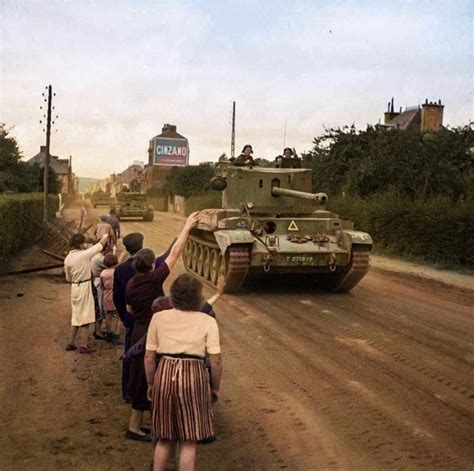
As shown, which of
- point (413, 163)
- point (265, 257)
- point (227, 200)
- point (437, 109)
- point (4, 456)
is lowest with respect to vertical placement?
point (4, 456)

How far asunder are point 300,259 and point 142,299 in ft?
22.4

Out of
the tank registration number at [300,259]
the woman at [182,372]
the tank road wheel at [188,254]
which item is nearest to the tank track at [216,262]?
the tank road wheel at [188,254]

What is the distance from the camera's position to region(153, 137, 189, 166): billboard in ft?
275

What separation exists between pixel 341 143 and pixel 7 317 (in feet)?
72.5

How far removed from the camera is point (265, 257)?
37.3 ft

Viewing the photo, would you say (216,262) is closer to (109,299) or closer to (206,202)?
(109,299)

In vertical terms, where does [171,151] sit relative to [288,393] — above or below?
above

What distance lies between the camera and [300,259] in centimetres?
1148

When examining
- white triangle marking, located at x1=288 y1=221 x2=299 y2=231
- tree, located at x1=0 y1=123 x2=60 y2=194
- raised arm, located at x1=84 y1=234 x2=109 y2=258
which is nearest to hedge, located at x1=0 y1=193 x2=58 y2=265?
white triangle marking, located at x1=288 y1=221 x2=299 y2=231

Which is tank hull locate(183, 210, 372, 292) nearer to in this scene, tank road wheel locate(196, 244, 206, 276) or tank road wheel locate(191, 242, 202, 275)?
tank road wheel locate(196, 244, 206, 276)

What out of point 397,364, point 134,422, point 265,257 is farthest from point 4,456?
point 265,257

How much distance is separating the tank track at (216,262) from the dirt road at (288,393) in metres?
0.93

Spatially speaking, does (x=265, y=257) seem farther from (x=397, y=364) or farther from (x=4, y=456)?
(x=4, y=456)

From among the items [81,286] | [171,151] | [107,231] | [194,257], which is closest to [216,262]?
[194,257]
